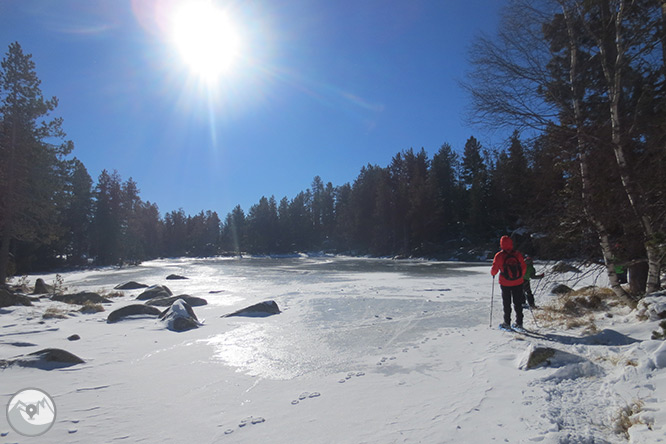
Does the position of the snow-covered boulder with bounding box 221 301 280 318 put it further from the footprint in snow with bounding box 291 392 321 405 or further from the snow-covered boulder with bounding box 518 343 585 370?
the snow-covered boulder with bounding box 518 343 585 370

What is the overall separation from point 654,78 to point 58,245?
162 ft

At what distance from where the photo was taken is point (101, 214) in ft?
163

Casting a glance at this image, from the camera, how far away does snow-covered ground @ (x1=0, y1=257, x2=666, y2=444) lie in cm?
291

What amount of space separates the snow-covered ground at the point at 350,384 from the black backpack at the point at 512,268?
1.02 m

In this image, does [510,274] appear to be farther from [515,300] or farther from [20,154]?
[20,154]

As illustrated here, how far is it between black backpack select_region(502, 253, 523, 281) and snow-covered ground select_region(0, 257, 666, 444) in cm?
102

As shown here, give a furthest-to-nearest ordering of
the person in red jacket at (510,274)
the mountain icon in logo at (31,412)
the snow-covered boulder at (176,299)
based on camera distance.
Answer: the snow-covered boulder at (176,299) < the person in red jacket at (510,274) < the mountain icon in logo at (31,412)

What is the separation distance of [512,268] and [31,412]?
729 cm

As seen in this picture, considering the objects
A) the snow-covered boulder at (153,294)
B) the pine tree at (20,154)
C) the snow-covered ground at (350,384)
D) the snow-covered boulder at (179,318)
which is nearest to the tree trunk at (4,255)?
the pine tree at (20,154)

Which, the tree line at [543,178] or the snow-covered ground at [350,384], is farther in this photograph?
the tree line at [543,178]

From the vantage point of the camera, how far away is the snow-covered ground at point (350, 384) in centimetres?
291

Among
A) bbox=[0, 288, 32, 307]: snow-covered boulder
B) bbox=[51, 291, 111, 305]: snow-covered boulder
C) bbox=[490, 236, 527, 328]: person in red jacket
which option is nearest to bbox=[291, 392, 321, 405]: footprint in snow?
bbox=[490, 236, 527, 328]: person in red jacket

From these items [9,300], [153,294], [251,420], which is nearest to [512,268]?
[251,420]

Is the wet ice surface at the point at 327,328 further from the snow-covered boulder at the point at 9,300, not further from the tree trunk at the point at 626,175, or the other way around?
the snow-covered boulder at the point at 9,300
